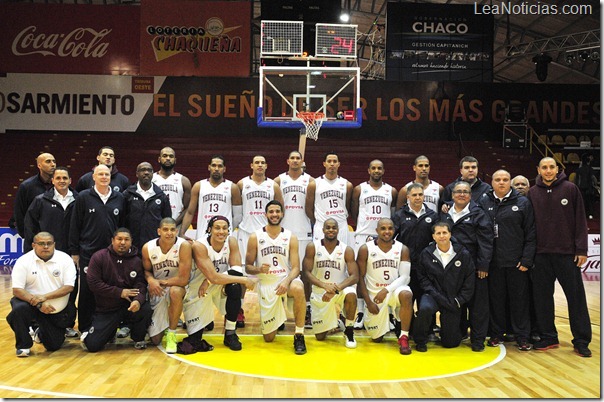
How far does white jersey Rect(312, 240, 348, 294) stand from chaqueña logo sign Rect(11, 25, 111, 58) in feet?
43.0

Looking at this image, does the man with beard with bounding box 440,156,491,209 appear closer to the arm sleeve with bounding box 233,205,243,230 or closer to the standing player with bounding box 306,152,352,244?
the standing player with bounding box 306,152,352,244

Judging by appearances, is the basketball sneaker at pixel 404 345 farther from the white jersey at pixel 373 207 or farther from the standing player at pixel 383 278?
the white jersey at pixel 373 207

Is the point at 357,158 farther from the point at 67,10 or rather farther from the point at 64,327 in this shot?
the point at 64,327

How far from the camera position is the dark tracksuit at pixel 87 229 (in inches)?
241

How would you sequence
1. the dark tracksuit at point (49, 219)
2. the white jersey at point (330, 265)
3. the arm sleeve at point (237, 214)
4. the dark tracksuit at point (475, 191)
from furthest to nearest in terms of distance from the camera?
1. the arm sleeve at point (237, 214)
2. the dark tracksuit at point (475, 191)
3. the white jersey at point (330, 265)
4. the dark tracksuit at point (49, 219)

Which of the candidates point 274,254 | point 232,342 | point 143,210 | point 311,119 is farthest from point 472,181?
point 311,119

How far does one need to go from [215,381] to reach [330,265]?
82.0 inches

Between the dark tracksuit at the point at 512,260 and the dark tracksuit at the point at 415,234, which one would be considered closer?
the dark tracksuit at the point at 512,260

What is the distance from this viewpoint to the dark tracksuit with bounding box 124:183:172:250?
6.46 metres

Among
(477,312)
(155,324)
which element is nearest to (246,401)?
(155,324)

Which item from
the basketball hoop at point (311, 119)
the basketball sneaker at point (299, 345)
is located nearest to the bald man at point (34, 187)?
the basketball sneaker at point (299, 345)

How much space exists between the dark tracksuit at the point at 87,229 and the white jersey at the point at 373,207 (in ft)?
9.45

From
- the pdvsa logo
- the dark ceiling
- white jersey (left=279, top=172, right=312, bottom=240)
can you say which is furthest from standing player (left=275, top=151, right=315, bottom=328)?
the dark ceiling

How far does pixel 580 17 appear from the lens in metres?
19.1
